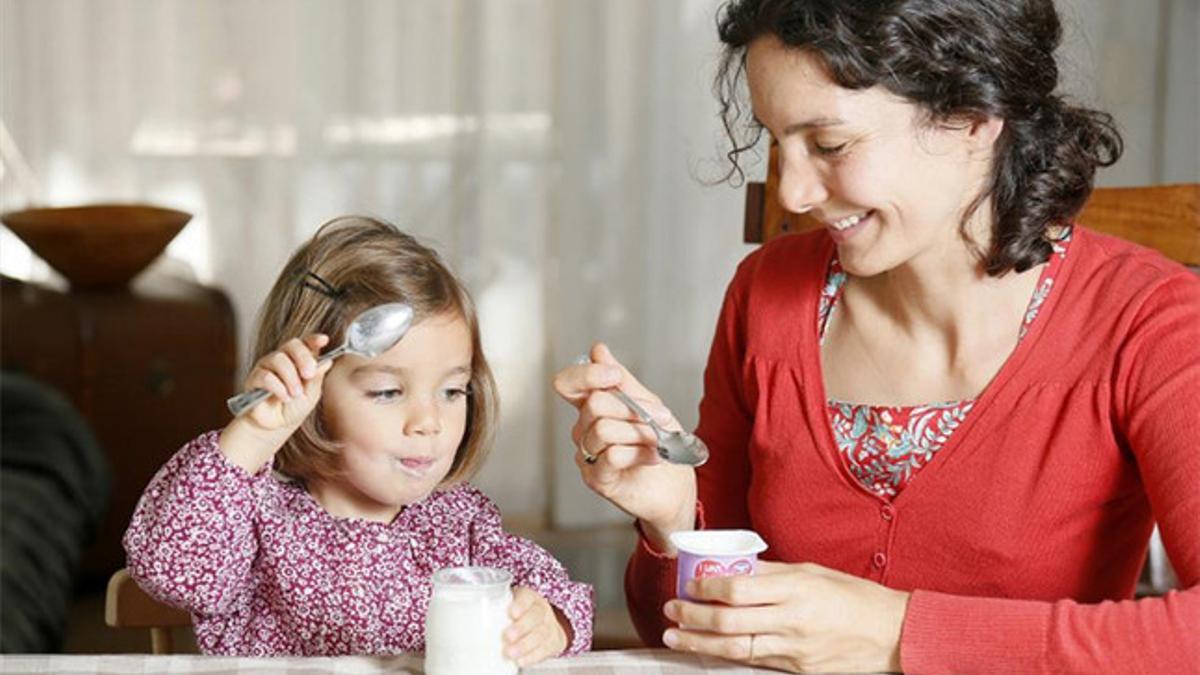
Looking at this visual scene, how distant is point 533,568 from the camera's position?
1.57m

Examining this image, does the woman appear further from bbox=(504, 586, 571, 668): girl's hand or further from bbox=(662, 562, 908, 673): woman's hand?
bbox=(504, 586, 571, 668): girl's hand

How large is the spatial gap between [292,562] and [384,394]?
0.58 feet

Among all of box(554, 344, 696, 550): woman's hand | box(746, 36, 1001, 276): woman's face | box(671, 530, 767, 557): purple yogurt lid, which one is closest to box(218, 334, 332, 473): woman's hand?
box(554, 344, 696, 550): woman's hand

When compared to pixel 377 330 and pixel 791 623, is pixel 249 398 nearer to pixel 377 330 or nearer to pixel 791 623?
pixel 377 330

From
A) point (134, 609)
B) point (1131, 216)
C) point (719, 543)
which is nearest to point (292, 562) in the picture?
point (134, 609)

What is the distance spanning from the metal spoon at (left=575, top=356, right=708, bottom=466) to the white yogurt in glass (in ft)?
0.81

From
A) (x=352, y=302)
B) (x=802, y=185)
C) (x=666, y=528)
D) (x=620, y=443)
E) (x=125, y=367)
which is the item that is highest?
(x=802, y=185)

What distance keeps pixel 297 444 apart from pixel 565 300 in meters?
2.64

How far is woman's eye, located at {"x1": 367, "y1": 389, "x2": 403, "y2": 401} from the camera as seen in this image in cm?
154

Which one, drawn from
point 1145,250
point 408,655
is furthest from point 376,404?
point 1145,250

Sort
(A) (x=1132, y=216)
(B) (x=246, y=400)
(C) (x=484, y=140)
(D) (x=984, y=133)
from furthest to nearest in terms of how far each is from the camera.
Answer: (C) (x=484, y=140)
(A) (x=1132, y=216)
(D) (x=984, y=133)
(B) (x=246, y=400)

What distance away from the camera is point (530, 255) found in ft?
13.7

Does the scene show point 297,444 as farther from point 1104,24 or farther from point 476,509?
point 1104,24

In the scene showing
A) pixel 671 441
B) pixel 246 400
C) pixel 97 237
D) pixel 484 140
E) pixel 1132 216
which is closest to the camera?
pixel 246 400
